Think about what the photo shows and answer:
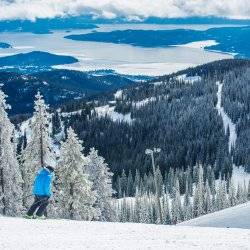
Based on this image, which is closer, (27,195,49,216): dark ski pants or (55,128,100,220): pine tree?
(27,195,49,216): dark ski pants

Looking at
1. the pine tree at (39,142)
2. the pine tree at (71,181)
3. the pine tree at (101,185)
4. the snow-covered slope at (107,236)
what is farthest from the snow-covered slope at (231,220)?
the pine tree at (101,185)

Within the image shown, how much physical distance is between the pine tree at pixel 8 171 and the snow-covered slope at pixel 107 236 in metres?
20.0

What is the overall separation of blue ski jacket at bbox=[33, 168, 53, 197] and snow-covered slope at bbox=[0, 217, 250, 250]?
5.35 feet

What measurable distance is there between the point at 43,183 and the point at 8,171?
2051cm

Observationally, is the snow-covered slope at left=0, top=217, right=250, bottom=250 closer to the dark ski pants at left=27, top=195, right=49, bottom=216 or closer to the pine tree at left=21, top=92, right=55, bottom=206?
the dark ski pants at left=27, top=195, right=49, bottom=216

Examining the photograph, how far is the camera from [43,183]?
27.9 metres

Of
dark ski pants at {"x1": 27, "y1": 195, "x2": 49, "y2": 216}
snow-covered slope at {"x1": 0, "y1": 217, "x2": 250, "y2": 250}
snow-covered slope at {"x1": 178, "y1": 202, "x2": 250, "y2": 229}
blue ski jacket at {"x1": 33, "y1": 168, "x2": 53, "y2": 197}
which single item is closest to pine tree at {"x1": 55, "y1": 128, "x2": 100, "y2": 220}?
snow-covered slope at {"x1": 178, "y1": 202, "x2": 250, "y2": 229}

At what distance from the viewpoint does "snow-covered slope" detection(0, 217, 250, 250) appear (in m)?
21.3

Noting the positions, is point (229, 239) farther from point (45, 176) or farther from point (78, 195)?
point (78, 195)

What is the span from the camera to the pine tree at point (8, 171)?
46000 mm

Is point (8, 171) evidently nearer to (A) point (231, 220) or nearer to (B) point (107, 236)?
(A) point (231, 220)

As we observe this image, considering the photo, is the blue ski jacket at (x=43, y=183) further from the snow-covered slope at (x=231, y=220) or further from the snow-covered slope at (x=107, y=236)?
the snow-covered slope at (x=231, y=220)

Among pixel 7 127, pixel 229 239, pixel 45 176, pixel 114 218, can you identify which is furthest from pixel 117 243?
pixel 114 218

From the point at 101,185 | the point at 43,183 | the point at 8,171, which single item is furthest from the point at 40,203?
the point at 101,185
